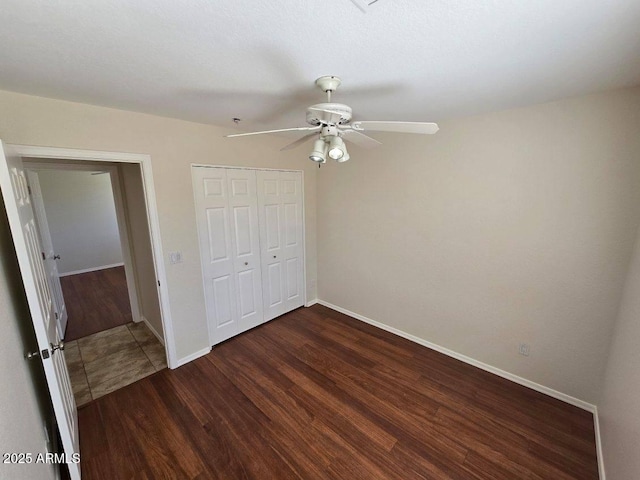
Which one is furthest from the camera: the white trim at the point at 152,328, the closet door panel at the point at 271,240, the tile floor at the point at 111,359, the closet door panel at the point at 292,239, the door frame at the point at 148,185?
the closet door panel at the point at 292,239

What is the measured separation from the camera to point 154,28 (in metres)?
1.08

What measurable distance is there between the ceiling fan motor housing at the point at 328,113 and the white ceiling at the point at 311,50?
0.73ft

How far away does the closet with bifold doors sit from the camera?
9.25ft

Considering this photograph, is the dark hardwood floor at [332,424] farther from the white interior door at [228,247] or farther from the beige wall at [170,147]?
the beige wall at [170,147]

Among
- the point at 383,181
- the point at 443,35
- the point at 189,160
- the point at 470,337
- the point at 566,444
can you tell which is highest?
the point at 443,35

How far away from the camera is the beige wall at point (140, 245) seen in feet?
9.17

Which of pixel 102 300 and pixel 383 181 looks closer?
pixel 383 181

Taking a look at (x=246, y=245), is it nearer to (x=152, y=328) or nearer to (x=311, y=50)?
(x=152, y=328)

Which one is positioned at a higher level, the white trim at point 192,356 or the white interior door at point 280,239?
the white interior door at point 280,239

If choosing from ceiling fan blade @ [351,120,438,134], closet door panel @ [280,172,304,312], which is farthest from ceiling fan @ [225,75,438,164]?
closet door panel @ [280,172,304,312]

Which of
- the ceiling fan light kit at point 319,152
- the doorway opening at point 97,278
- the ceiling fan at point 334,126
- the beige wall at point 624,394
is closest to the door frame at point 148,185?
the doorway opening at point 97,278

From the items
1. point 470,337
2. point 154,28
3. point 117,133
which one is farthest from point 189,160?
point 470,337

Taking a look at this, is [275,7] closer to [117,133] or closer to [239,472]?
[117,133]

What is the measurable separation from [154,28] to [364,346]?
3.09 m
